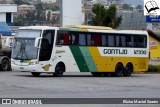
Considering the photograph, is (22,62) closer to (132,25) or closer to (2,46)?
(2,46)

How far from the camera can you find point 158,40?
71.1 m

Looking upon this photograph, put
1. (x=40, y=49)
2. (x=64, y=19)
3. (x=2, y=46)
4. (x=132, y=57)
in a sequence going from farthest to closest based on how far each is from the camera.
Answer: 1. (x=64, y=19)
2. (x=2, y=46)
3. (x=132, y=57)
4. (x=40, y=49)

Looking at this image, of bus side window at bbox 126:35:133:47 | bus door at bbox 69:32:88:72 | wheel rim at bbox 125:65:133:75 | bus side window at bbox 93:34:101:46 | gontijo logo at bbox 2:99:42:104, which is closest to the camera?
gontijo logo at bbox 2:99:42:104

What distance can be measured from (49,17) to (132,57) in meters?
91.5

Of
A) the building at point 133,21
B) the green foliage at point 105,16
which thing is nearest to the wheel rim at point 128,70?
the green foliage at point 105,16

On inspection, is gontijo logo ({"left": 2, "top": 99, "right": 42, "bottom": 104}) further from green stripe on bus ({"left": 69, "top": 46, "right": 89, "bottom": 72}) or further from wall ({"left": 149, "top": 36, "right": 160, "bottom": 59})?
wall ({"left": 149, "top": 36, "right": 160, "bottom": 59})

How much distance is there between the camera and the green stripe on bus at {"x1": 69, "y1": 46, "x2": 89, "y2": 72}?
1506 inches

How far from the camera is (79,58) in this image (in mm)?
38625

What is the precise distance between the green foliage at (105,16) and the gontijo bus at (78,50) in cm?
2307

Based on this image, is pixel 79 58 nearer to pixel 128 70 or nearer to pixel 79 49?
pixel 79 49

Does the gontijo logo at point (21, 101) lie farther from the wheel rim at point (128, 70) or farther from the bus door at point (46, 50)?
the wheel rim at point (128, 70)

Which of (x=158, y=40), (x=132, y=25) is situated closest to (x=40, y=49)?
(x=158, y=40)

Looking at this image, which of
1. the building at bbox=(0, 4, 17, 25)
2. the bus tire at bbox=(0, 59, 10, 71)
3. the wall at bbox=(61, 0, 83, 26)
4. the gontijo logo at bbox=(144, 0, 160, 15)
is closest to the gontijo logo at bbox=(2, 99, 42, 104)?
the bus tire at bbox=(0, 59, 10, 71)

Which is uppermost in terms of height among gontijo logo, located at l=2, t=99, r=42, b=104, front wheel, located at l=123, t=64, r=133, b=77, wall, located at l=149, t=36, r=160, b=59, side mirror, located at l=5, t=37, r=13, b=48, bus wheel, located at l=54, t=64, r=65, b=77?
gontijo logo, located at l=2, t=99, r=42, b=104
